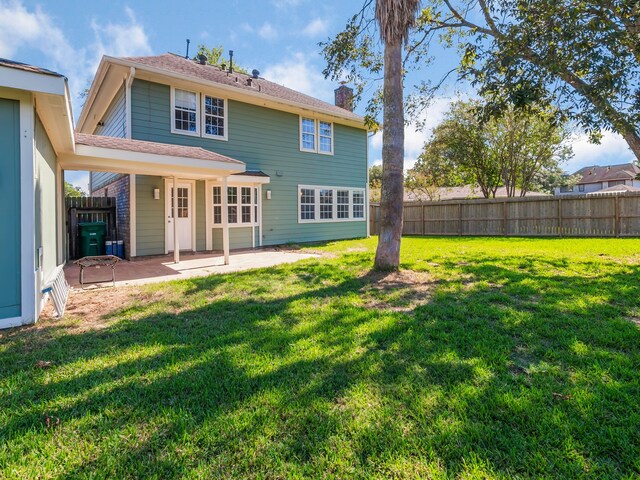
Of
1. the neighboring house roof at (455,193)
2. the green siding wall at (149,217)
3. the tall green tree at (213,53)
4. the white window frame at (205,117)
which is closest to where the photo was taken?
the green siding wall at (149,217)

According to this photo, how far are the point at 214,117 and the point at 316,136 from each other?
4.40 m

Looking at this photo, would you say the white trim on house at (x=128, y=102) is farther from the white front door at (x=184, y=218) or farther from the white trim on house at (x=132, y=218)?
the white front door at (x=184, y=218)

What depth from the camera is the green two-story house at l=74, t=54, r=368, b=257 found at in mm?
8453

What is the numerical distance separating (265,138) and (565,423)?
38.8 feet

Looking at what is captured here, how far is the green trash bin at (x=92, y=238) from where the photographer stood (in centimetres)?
980

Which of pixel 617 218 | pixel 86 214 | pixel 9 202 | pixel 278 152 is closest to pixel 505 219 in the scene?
pixel 617 218

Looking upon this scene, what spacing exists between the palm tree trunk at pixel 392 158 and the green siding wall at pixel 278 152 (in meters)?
6.26

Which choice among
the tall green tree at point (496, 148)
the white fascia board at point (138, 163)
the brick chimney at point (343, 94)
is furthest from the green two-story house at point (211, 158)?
the tall green tree at point (496, 148)

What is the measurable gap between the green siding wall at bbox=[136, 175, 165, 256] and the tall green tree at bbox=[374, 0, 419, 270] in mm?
6560

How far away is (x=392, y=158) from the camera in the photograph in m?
6.88

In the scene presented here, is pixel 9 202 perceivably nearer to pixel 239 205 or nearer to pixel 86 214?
pixel 86 214

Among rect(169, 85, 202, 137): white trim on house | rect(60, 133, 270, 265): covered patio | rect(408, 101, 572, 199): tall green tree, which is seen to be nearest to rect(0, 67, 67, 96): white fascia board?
rect(60, 133, 270, 265): covered patio

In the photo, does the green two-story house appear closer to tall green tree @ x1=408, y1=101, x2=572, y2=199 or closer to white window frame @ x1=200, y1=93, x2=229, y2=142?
white window frame @ x1=200, y1=93, x2=229, y2=142

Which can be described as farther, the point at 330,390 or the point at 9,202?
the point at 9,202
